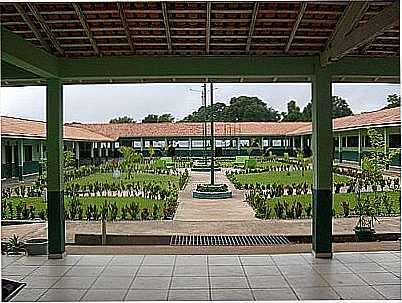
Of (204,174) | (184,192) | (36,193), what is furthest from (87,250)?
(204,174)

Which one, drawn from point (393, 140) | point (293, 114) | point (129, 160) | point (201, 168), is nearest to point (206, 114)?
point (201, 168)

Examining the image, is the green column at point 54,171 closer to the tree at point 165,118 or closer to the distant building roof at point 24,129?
the distant building roof at point 24,129

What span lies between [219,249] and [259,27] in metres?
3.81

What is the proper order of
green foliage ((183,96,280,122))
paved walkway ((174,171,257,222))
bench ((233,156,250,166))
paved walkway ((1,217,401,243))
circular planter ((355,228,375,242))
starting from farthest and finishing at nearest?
green foliage ((183,96,280,122))
bench ((233,156,250,166))
paved walkway ((174,171,257,222))
paved walkway ((1,217,401,243))
circular planter ((355,228,375,242))

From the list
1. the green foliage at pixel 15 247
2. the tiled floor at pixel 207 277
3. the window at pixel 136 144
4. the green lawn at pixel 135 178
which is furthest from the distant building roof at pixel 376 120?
the green foliage at pixel 15 247

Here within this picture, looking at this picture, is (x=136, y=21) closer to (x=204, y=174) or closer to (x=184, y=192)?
(x=184, y=192)

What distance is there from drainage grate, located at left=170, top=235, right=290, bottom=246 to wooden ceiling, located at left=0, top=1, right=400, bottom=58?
152 inches

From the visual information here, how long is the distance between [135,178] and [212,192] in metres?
4.44

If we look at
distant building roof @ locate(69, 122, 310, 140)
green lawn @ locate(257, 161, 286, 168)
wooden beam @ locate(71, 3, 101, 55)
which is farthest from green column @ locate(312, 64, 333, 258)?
distant building roof @ locate(69, 122, 310, 140)

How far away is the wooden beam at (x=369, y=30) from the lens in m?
5.17

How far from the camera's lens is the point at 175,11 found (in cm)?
703

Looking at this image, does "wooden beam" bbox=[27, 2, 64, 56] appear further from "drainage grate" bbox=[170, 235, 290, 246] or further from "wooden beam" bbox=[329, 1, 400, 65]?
"drainage grate" bbox=[170, 235, 290, 246]

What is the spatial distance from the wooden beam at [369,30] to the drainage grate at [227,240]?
4.55 m

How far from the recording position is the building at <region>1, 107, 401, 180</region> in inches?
963
